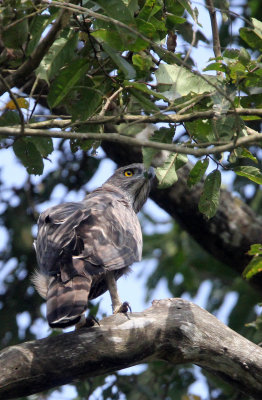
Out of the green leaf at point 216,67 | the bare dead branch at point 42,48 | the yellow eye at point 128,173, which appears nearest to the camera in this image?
the bare dead branch at point 42,48

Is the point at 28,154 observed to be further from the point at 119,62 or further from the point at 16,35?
the point at 119,62

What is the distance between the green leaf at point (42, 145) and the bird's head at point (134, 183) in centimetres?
252

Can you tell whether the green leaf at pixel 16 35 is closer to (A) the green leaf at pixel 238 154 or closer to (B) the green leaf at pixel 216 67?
(B) the green leaf at pixel 216 67

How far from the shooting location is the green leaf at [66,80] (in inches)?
125

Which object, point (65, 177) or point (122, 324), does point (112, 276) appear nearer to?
point (122, 324)

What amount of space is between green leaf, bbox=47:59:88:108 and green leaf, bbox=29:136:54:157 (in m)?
0.43

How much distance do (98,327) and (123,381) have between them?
103 inches

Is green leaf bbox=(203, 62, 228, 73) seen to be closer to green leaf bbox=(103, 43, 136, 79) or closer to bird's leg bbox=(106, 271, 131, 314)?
green leaf bbox=(103, 43, 136, 79)

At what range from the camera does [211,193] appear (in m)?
3.87

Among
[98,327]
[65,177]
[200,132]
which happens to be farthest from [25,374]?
[65,177]

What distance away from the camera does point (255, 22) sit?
3562mm

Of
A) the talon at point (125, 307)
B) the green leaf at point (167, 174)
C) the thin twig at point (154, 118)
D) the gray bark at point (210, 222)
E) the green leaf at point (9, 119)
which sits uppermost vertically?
the thin twig at point (154, 118)

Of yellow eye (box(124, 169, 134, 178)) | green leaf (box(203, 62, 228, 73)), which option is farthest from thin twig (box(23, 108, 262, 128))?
yellow eye (box(124, 169, 134, 178))

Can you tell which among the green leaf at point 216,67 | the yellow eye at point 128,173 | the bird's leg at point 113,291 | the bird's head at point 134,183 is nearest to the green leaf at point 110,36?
the green leaf at point 216,67
